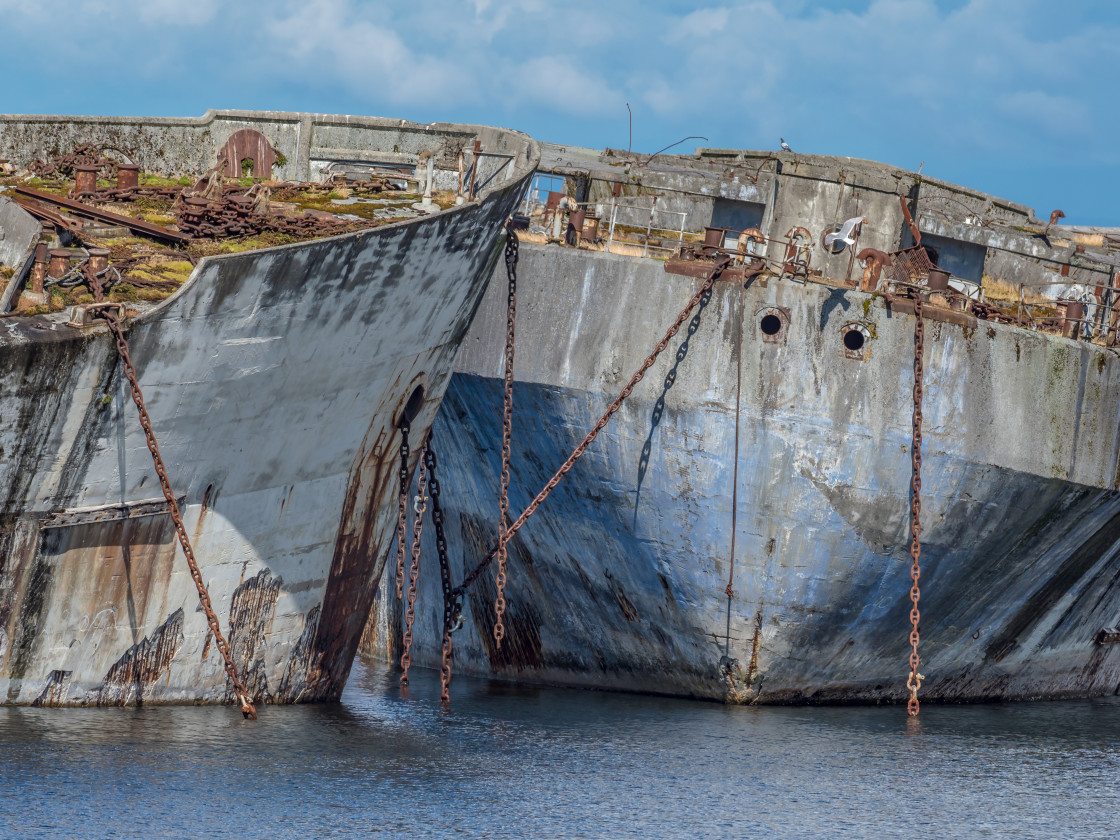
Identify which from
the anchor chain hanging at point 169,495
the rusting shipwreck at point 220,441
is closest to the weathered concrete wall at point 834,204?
the rusting shipwreck at point 220,441

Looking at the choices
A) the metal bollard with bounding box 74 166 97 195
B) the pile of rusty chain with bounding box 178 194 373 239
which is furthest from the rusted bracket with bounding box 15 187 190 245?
the metal bollard with bounding box 74 166 97 195

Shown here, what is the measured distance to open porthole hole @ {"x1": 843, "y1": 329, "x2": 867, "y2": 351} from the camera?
17312mm

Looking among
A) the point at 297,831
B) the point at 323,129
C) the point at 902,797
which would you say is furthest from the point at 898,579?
the point at 323,129

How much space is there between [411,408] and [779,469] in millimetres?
4495

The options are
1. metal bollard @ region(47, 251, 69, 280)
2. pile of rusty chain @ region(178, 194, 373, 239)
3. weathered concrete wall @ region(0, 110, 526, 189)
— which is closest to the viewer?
metal bollard @ region(47, 251, 69, 280)

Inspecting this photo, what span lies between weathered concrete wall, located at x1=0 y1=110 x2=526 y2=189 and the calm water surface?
9.02 metres

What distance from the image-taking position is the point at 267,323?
14.3m

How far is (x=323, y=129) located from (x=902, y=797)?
14197 millimetres

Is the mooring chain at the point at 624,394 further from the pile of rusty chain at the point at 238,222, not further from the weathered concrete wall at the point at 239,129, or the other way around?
the weathered concrete wall at the point at 239,129

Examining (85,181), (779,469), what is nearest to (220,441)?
(85,181)

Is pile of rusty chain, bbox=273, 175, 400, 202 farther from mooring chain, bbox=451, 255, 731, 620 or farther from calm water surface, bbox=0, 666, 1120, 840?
calm water surface, bbox=0, 666, 1120, 840

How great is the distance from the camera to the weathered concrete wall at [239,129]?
22484mm

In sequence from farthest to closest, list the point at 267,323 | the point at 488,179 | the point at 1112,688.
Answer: the point at 1112,688, the point at 488,179, the point at 267,323

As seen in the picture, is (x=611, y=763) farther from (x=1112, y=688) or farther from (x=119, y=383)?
(x=1112, y=688)
